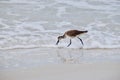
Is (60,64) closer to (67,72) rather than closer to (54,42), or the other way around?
(67,72)

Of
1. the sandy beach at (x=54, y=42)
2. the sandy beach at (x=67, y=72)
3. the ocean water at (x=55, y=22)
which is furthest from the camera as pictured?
the ocean water at (x=55, y=22)

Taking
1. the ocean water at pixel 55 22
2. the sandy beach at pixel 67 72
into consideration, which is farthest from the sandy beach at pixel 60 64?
the ocean water at pixel 55 22

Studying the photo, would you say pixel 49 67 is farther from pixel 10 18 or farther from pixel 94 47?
pixel 10 18

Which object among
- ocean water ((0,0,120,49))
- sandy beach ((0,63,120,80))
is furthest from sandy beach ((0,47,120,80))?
ocean water ((0,0,120,49))

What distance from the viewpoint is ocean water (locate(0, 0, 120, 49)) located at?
3850 millimetres

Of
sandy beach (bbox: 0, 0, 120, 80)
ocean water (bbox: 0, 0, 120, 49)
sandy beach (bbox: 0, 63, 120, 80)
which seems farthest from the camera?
ocean water (bbox: 0, 0, 120, 49)

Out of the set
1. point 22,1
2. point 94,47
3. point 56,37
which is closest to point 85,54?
point 94,47

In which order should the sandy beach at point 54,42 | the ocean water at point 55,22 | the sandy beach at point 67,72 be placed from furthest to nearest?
the ocean water at point 55,22 < the sandy beach at point 54,42 < the sandy beach at point 67,72

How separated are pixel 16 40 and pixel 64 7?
5.46 ft

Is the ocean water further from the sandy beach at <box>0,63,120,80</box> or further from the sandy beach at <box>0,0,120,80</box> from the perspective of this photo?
the sandy beach at <box>0,63,120,80</box>

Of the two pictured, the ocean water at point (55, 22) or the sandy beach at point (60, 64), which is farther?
the ocean water at point (55, 22)

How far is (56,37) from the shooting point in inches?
156

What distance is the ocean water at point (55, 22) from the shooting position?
3850mm

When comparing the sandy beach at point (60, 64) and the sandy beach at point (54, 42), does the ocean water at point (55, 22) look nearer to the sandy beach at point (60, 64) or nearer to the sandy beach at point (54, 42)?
the sandy beach at point (54, 42)
